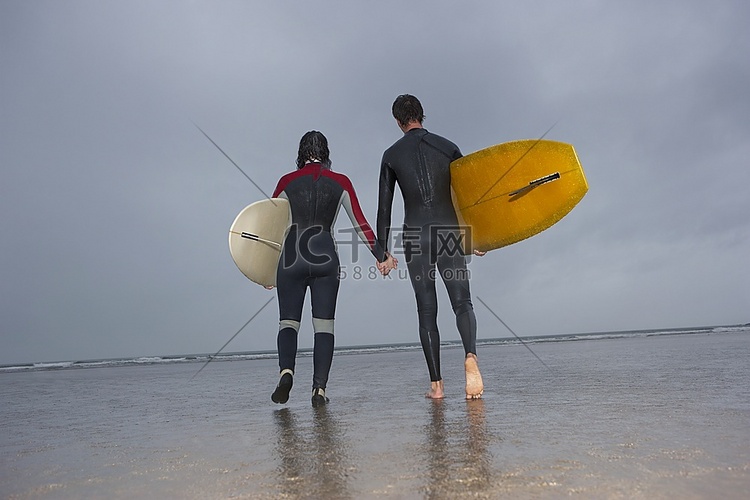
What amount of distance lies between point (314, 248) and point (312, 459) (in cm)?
227

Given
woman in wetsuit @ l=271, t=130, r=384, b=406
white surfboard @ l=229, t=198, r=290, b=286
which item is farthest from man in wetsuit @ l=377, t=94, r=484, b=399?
white surfboard @ l=229, t=198, r=290, b=286

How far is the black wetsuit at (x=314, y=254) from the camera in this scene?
12.4 ft

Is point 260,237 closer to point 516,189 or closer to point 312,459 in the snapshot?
point 516,189

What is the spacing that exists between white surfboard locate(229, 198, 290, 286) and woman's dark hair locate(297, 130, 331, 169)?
0.38 metres

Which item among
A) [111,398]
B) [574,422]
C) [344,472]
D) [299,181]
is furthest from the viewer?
[111,398]

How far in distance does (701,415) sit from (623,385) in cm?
128

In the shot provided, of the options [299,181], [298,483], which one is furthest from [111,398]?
[298,483]

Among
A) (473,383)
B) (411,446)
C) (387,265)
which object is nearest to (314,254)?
(387,265)

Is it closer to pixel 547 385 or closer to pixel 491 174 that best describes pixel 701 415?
pixel 547 385

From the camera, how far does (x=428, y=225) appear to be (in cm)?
389

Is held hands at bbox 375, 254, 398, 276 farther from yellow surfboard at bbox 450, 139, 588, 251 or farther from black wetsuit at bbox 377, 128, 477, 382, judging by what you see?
yellow surfboard at bbox 450, 139, 588, 251

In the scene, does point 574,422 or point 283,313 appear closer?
point 574,422

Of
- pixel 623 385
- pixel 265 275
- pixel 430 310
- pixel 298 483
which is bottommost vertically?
pixel 298 483

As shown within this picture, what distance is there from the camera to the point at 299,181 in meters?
4.07
